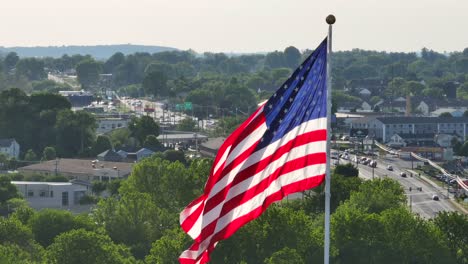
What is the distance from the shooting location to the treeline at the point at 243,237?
37375 millimetres

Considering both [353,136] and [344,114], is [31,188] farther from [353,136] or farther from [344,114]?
[344,114]

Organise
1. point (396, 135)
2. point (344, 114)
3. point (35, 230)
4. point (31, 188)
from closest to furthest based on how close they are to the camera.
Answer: point (35, 230), point (31, 188), point (396, 135), point (344, 114)

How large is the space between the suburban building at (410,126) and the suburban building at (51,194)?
56763 mm

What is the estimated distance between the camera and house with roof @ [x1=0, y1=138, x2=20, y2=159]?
9019 cm

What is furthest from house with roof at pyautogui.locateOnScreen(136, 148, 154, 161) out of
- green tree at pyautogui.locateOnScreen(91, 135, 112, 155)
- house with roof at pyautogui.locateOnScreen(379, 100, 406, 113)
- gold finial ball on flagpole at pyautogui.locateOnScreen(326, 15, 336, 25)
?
gold finial ball on flagpole at pyautogui.locateOnScreen(326, 15, 336, 25)

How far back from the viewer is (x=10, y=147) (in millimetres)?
90625

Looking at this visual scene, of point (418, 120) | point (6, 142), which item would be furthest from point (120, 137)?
point (418, 120)

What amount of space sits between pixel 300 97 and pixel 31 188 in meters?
51.4

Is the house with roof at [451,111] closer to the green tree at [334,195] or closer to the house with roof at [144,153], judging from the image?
the house with roof at [144,153]

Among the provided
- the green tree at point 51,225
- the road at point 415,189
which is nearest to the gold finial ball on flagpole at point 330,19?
the green tree at point 51,225

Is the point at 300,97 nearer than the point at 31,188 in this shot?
Yes

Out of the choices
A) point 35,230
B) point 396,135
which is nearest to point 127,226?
point 35,230

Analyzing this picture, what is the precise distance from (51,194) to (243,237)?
27458 millimetres

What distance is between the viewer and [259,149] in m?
15.5
